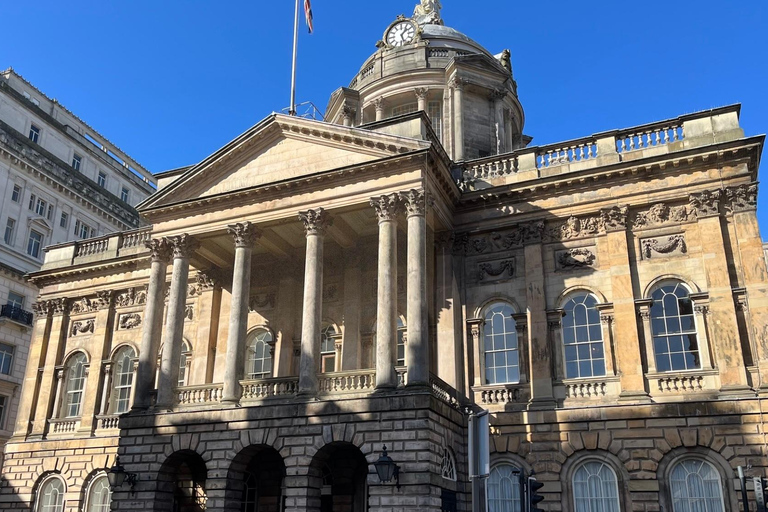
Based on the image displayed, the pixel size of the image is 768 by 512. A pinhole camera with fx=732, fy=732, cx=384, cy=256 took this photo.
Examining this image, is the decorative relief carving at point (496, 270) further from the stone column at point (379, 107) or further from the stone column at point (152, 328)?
the stone column at point (379, 107)

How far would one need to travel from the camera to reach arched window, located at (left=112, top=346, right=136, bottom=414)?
29.2 meters

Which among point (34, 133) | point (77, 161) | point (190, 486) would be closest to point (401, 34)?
point (34, 133)

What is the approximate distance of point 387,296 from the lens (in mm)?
21047

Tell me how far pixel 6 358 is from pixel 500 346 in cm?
2756

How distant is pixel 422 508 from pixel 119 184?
133ft

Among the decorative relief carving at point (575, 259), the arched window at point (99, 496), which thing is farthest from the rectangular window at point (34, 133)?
the decorative relief carving at point (575, 259)

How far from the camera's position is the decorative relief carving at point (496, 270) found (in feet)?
79.3

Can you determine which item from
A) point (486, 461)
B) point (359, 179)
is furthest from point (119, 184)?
point (486, 461)

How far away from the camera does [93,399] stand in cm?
2927

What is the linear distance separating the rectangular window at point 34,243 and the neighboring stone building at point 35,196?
53 millimetres

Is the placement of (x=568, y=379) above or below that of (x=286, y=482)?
above

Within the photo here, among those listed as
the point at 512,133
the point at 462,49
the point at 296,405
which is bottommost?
the point at 296,405

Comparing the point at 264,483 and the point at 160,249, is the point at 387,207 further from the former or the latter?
the point at 264,483

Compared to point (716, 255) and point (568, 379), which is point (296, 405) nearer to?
point (568, 379)
